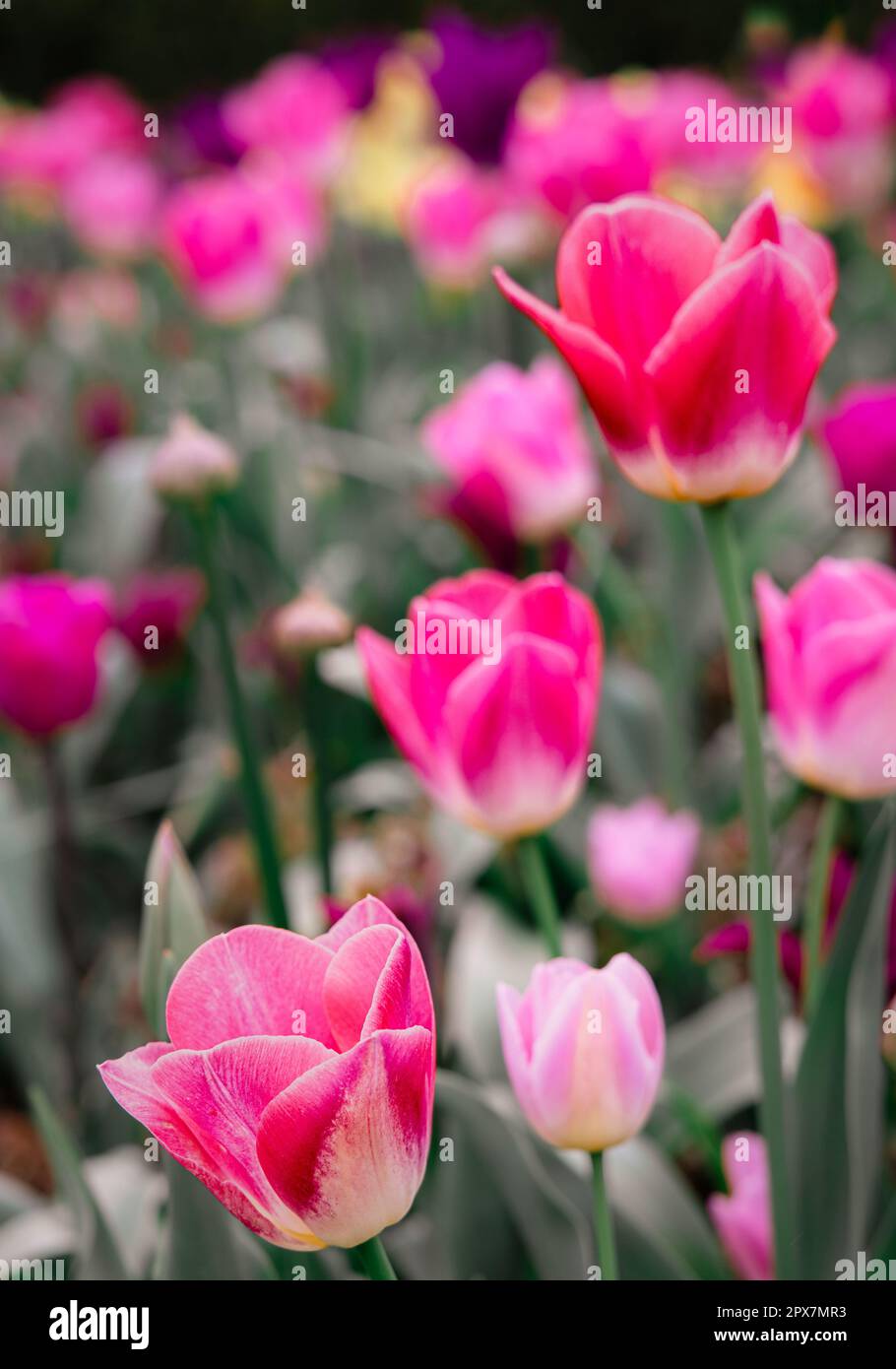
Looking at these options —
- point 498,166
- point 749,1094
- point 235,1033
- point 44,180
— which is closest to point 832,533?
point 498,166

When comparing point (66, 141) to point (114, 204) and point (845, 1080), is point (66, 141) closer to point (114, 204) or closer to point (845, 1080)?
point (114, 204)

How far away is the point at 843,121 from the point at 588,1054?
60.1 inches

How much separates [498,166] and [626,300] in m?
1.11

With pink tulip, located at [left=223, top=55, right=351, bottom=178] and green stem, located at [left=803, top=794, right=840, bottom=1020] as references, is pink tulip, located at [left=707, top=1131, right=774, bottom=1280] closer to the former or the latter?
green stem, located at [left=803, top=794, right=840, bottom=1020]

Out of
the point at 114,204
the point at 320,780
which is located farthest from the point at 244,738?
the point at 114,204

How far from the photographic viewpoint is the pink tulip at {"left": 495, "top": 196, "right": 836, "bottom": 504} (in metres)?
0.43

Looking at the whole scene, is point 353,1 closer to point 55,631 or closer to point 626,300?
point 55,631

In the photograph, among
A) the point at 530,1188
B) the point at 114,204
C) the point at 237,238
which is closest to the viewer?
the point at 530,1188

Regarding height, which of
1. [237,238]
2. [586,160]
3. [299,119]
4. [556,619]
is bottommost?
[556,619]

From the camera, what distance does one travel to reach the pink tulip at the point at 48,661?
2.67 feet

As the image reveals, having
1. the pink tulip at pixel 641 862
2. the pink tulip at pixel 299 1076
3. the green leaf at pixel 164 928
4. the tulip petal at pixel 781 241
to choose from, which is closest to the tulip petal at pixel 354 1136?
the pink tulip at pixel 299 1076

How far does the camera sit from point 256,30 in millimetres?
3914

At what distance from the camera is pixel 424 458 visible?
4.41ft

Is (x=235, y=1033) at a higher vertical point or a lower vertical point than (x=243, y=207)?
lower
